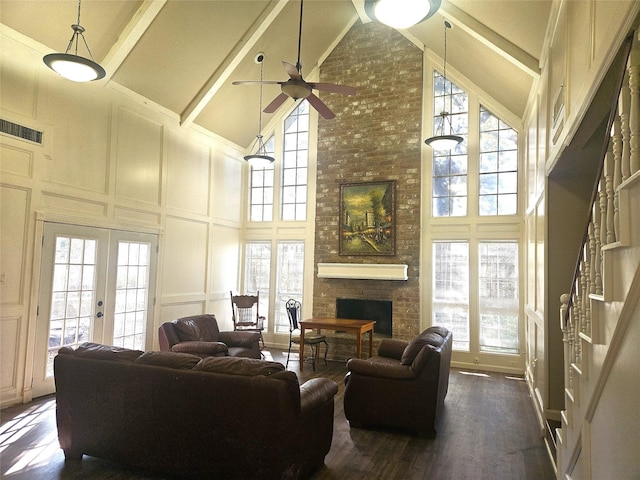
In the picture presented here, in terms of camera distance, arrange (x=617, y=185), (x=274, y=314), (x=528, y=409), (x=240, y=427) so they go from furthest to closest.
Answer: (x=274, y=314), (x=528, y=409), (x=240, y=427), (x=617, y=185)

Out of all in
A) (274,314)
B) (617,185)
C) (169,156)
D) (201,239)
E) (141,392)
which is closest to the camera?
(617,185)

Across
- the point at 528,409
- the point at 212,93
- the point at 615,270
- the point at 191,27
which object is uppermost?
the point at 191,27

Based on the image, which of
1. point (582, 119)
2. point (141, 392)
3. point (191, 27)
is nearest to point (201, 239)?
point (191, 27)

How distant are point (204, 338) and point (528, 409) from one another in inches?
161

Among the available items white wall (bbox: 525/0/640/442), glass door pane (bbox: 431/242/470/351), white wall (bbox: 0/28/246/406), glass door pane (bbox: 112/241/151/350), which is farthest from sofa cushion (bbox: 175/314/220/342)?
white wall (bbox: 525/0/640/442)

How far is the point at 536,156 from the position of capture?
5.10 meters

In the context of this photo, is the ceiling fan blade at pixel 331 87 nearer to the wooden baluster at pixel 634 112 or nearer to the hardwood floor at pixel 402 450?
the wooden baluster at pixel 634 112

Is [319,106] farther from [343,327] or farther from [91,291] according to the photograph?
[91,291]

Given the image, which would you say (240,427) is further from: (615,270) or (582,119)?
(582,119)

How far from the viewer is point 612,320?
1996 millimetres

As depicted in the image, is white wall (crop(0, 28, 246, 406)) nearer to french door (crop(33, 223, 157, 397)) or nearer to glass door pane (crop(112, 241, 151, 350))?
french door (crop(33, 223, 157, 397))

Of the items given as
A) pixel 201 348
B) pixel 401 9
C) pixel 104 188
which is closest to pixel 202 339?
pixel 201 348

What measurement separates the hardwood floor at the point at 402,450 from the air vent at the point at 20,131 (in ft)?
9.68

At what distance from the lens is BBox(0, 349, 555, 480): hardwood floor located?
10.5 ft
